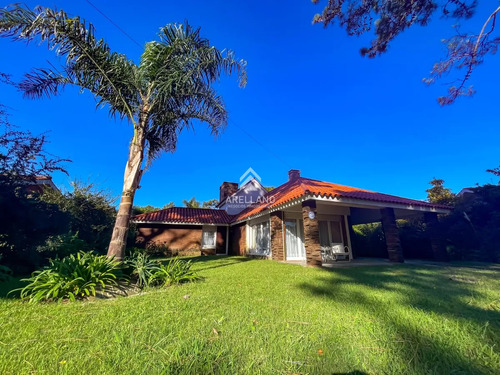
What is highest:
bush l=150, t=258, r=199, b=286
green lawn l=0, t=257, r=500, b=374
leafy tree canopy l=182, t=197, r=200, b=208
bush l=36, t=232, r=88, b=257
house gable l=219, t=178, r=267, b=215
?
leafy tree canopy l=182, t=197, r=200, b=208

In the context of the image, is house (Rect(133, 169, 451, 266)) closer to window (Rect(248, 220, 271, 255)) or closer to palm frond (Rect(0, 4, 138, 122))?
window (Rect(248, 220, 271, 255))

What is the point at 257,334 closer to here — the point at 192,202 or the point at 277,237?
the point at 277,237

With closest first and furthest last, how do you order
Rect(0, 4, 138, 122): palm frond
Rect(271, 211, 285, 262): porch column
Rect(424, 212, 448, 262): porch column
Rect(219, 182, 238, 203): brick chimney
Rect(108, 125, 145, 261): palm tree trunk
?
Rect(0, 4, 138, 122): palm frond, Rect(108, 125, 145, 261): palm tree trunk, Rect(424, 212, 448, 262): porch column, Rect(271, 211, 285, 262): porch column, Rect(219, 182, 238, 203): brick chimney

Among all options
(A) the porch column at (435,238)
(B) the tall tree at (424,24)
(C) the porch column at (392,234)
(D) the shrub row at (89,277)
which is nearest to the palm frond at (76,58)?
(D) the shrub row at (89,277)

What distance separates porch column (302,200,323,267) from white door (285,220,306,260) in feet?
9.64

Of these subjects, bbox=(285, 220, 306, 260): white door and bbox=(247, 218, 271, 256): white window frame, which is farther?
bbox=(247, 218, 271, 256): white window frame

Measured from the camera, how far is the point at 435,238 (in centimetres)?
1021

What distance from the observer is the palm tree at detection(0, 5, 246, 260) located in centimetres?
492

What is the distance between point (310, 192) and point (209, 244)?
11.1 meters

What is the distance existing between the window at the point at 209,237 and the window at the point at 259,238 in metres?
4.03

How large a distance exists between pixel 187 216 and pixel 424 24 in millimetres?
17054

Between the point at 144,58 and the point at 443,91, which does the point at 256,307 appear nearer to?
the point at 144,58

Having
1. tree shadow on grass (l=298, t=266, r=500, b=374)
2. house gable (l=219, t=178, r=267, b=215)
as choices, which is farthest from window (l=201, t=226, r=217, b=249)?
tree shadow on grass (l=298, t=266, r=500, b=374)

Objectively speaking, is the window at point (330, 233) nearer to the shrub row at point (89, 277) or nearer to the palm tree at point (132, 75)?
the shrub row at point (89, 277)
